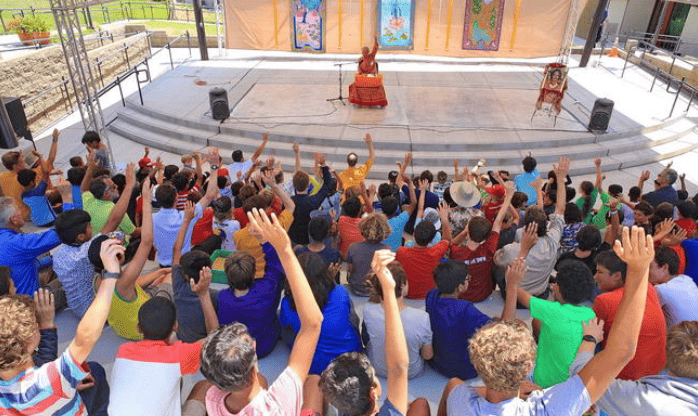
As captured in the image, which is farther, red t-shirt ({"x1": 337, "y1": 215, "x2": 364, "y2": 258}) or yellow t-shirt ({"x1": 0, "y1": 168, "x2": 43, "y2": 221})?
yellow t-shirt ({"x1": 0, "y1": 168, "x2": 43, "y2": 221})

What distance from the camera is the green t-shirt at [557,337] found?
10.5ft

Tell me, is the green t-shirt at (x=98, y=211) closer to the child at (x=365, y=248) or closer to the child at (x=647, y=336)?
the child at (x=365, y=248)

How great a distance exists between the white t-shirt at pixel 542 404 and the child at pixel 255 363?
34.9 inches

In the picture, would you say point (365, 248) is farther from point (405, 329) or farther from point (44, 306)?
point (44, 306)

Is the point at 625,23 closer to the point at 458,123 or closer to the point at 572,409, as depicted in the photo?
the point at 458,123

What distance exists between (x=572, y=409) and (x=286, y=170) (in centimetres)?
842

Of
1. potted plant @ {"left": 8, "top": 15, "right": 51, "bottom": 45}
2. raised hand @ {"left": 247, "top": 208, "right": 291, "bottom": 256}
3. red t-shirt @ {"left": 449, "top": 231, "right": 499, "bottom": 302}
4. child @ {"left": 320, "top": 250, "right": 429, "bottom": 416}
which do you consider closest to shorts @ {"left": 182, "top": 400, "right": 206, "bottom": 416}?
child @ {"left": 320, "top": 250, "right": 429, "bottom": 416}

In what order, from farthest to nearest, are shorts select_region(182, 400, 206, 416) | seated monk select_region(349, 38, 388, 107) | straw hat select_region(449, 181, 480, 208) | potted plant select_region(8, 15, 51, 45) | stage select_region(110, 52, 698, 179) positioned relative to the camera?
potted plant select_region(8, 15, 51, 45) < seated monk select_region(349, 38, 388, 107) < stage select_region(110, 52, 698, 179) < straw hat select_region(449, 181, 480, 208) < shorts select_region(182, 400, 206, 416)

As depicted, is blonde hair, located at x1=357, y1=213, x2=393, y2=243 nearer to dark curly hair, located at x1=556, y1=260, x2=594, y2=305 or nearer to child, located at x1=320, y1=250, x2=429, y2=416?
dark curly hair, located at x1=556, y1=260, x2=594, y2=305

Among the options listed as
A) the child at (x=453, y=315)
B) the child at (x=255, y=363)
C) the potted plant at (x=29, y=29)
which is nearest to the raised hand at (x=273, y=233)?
the child at (x=255, y=363)

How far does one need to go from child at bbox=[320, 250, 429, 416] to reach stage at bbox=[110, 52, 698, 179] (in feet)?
24.9

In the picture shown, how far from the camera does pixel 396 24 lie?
54.2 ft

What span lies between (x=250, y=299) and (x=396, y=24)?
48.9 feet

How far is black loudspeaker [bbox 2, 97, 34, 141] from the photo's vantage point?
8211 millimetres
